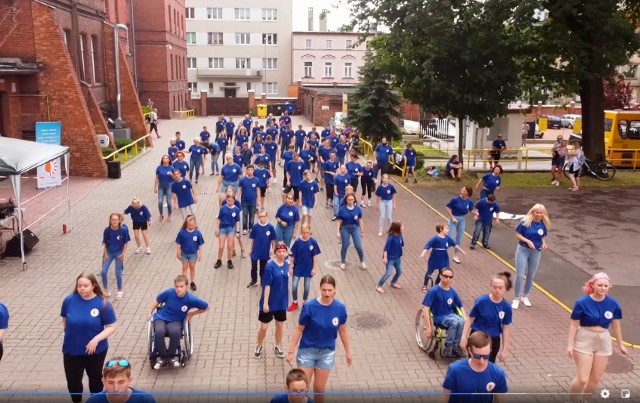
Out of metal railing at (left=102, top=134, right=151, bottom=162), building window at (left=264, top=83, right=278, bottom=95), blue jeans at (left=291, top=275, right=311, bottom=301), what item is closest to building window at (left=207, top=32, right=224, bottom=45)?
building window at (left=264, top=83, right=278, bottom=95)

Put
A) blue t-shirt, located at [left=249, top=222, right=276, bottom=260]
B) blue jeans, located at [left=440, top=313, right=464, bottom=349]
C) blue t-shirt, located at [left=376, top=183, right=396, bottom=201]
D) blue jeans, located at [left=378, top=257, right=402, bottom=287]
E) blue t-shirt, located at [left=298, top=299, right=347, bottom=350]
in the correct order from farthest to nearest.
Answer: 1. blue t-shirt, located at [left=376, top=183, right=396, bottom=201]
2. blue jeans, located at [left=378, top=257, right=402, bottom=287]
3. blue t-shirt, located at [left=249, top=222, right=276, bottom=260]
4. blue jeans, located at [left=440, top=313, right=464, bottom=349]
5. blue t-shirt, located at [left=298, top=299, right=347, bottom=350]

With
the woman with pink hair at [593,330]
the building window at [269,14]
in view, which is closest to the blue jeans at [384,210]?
the woman with pink hair at [593,330]

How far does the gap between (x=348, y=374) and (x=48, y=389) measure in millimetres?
3812

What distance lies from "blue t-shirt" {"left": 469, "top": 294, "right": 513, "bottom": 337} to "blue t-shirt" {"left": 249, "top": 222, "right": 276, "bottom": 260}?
4.22m

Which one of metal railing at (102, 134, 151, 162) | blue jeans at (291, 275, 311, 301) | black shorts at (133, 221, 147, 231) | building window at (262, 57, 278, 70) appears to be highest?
building window at (262, 57, 278, 70)

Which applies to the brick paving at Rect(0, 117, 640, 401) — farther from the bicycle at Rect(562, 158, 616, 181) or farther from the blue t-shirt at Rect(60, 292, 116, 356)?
the bicycle at Rect(562, 158, 616, 181)

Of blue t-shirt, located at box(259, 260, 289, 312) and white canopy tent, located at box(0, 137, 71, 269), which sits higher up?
white canopy tent, located at box(0, 137, 71, 269)

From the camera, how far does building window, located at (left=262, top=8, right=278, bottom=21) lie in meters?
68.4

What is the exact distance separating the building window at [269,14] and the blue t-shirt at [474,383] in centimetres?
6782

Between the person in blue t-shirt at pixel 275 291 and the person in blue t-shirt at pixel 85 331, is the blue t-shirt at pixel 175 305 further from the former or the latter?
the person in blue t-shirt at pixel 85 331

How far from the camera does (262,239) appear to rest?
10008mm

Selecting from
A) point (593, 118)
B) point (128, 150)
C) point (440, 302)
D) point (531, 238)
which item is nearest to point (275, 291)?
point (440, 302)

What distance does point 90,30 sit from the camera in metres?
28.4

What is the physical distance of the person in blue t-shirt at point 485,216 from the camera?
13.1 meters
